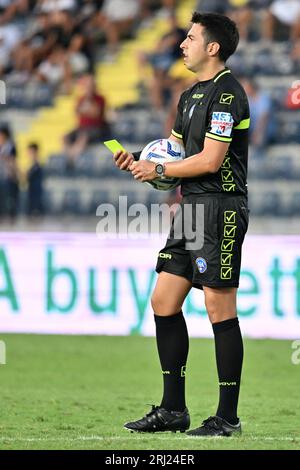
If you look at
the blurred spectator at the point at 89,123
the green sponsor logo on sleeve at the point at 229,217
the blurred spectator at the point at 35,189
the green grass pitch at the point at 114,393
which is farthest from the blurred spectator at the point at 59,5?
the green sponsor logo on sleeve at the point at 229,217

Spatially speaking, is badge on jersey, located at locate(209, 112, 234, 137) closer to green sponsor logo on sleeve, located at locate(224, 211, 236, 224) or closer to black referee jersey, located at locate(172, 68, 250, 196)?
black referee jersey, located at locate(172, 68, 250, 196)

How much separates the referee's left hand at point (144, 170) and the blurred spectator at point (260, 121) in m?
7.80

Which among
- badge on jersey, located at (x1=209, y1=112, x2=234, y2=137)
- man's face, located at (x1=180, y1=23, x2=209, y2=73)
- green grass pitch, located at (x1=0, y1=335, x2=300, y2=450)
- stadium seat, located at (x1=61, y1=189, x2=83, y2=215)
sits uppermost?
man's face, located at (x1=180, y1=23, x2=209, y2=73)

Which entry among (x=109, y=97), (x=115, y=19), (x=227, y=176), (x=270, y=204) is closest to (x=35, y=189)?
(x=270, y=204)

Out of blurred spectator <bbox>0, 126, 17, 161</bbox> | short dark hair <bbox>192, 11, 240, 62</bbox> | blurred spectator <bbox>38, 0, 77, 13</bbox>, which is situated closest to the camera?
short dark hair <bbox>192, 11, 240, 62</bbox>

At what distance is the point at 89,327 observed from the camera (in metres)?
11.1

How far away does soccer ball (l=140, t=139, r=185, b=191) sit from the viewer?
19.7 feet

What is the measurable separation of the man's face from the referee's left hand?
559 mm

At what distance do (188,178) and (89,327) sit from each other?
529cm

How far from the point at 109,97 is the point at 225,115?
1028 cm

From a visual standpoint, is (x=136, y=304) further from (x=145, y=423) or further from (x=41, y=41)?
(x=41, y=41)

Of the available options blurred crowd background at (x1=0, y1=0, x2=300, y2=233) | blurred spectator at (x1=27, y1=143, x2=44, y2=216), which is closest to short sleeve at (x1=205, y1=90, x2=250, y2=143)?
blurred crowd background at (x1=0, y1=0, x2=300, y2=233)

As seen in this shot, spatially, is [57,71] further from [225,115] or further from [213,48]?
[225,115]

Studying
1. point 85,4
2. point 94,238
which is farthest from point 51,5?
point 94,238
